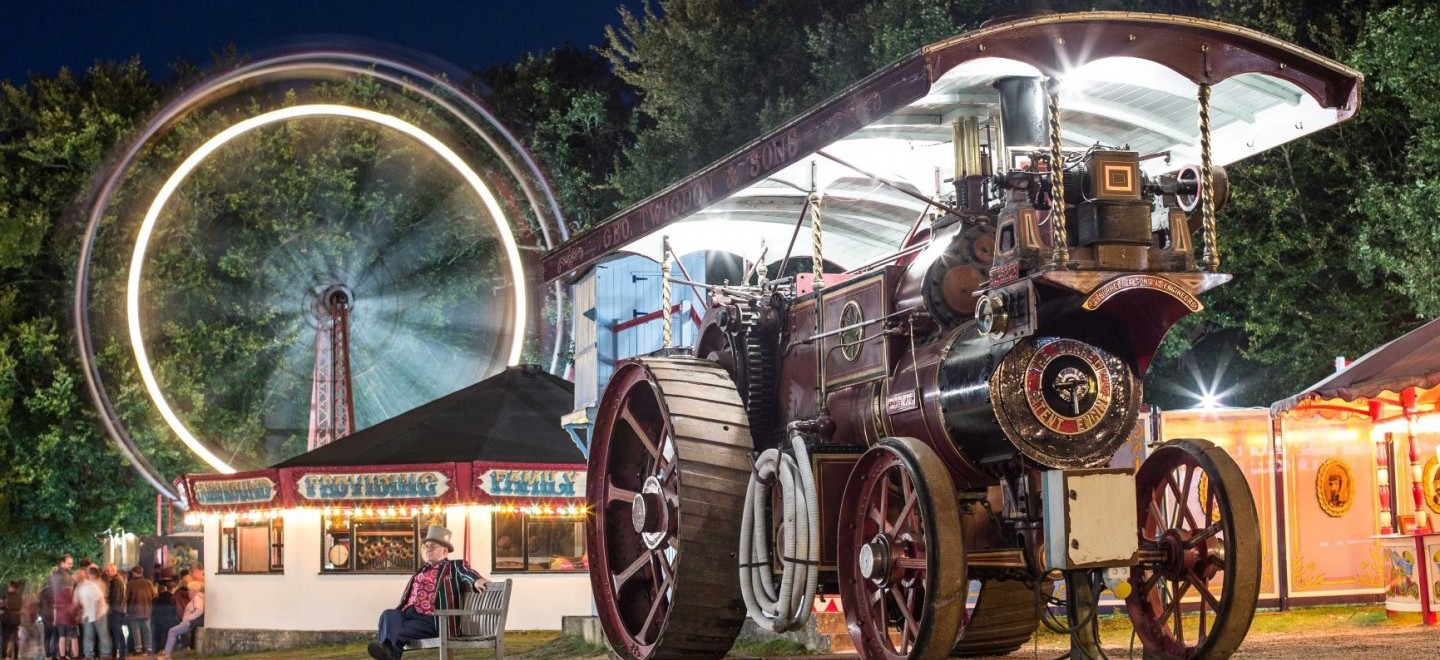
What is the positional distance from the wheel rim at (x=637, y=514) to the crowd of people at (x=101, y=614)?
13.3m

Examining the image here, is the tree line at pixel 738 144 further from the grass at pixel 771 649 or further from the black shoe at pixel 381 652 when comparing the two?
the black shoe at pixel 381 652

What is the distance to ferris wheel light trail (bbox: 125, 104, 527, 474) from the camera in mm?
21453

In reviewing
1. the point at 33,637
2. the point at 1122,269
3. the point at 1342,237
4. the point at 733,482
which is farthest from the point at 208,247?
the point at 1122,269

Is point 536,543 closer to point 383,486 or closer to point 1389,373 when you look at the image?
point 383,486

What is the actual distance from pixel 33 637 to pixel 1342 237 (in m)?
18.2

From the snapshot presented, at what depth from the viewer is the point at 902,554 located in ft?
25.4

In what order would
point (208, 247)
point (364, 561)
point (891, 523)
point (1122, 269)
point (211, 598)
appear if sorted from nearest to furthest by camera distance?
point (1122, 269), point (891, 523), point (364, 561), point (211, 598), point (208, 247)

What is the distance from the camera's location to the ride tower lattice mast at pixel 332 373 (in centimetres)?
2166

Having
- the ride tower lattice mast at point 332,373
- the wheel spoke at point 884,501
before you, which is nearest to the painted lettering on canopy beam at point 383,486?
the ride tower lattice mast at point 332,373

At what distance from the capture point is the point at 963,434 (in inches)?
307

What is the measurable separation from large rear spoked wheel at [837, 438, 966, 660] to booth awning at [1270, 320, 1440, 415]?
5.72 m

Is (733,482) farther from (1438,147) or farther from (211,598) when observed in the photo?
(211,598)

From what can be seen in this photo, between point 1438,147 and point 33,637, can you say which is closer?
point 1438,147

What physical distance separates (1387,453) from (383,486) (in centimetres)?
1262
